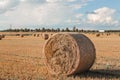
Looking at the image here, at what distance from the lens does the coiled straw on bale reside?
10953 mm

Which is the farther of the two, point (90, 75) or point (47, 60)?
point (47, 60)

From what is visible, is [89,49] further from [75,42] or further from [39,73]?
[39,73]

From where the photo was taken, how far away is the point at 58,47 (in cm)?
1187

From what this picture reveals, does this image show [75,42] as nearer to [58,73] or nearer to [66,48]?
[66,48]

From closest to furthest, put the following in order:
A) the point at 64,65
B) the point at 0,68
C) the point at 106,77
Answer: the point at 106,77
the point at 64,65
the point at 0,68

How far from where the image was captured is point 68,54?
11.5 m

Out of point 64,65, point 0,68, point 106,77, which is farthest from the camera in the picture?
point 0,68

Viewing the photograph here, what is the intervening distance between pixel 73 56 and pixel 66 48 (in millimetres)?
624

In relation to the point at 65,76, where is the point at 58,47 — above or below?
above

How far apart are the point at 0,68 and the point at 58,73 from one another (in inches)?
114

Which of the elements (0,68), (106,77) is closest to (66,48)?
(106,77)

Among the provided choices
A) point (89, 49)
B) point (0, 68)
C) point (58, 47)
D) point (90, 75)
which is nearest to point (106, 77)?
point (90, 75)

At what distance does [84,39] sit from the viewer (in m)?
11.6

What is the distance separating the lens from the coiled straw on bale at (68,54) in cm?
1095
